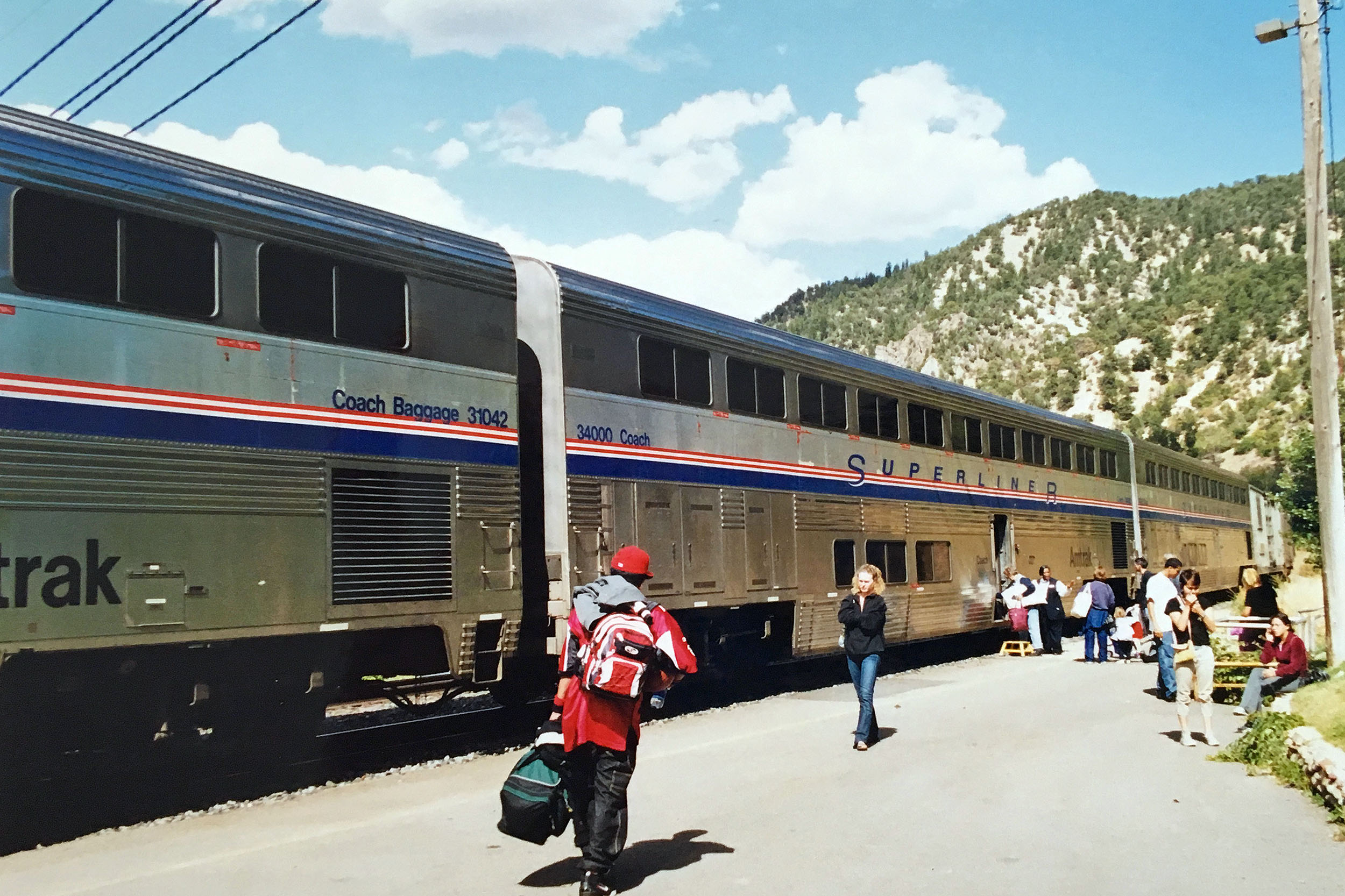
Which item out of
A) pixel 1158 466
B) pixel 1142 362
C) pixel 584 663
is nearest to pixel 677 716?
pixel 584 663

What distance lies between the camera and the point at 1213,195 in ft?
456

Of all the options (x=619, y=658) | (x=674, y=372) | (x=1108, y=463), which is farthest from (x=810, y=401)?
(x=1108, y=463)

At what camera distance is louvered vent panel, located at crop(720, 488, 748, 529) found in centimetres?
1465

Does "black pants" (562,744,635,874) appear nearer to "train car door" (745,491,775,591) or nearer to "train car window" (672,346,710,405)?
"train car window" (672,346,710,405)

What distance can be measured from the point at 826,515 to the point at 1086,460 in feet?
44.6

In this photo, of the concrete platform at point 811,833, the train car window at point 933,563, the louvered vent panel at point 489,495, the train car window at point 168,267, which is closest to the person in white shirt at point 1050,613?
the train car window at point 933,563

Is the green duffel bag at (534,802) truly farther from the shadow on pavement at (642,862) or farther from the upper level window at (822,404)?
the upper level window at (822,404)

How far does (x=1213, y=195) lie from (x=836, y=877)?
486 feet

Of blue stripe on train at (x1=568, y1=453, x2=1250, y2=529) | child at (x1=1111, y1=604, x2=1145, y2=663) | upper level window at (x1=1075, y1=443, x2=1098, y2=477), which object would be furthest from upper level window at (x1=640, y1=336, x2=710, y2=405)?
upper level window at (x1=1075, y1=443, x2=1098, y2=477)

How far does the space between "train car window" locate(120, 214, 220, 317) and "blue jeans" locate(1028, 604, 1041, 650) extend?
1646 cm

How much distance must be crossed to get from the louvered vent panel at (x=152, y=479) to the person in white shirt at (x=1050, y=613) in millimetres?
15152

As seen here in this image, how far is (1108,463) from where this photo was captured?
29.8 metres

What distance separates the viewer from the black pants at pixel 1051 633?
72.2 feet

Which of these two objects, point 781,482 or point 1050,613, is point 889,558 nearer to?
point 781,482
